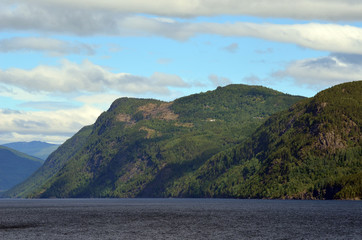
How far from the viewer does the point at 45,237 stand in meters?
157

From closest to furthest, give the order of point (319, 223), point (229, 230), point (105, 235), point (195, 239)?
point (195, 239) → point (105, 235) → point (229, 230) → point (319, 223)

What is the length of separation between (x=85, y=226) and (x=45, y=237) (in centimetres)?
3841

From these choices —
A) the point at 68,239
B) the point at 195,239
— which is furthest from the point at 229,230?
the point at 68,239

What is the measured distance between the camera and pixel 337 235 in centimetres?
15475

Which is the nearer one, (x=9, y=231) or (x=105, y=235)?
(x=105, y=235)

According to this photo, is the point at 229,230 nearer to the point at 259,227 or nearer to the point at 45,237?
the point at 259,227

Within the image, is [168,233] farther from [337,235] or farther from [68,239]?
[337,235]

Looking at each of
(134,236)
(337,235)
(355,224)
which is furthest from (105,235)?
(355,224)

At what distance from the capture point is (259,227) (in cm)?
18200

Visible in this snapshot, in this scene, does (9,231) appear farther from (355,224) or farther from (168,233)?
(355,224)

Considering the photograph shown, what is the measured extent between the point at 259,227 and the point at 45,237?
69201 millimetres

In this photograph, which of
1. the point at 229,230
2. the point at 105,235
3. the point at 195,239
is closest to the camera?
the point at 195,239

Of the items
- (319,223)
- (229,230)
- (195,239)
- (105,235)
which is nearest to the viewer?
(195,239)

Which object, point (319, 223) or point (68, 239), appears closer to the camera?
point (68, 239)
